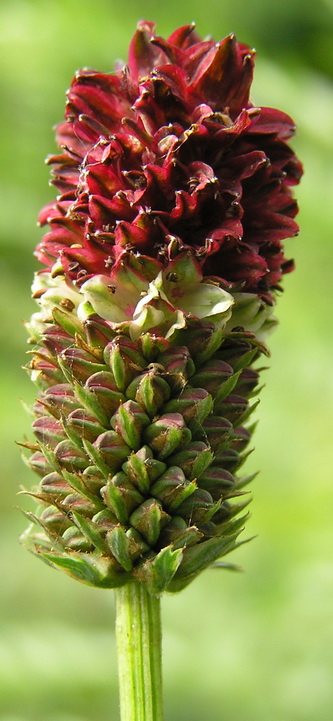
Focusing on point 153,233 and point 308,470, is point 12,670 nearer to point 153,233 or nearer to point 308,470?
point 308,470

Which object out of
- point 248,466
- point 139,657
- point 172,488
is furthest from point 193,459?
point 248,466

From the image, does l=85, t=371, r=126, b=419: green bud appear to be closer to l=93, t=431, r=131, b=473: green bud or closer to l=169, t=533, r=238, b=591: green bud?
l=93, t=431, r=131, b=473: green bud

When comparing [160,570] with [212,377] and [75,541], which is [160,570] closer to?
[75,541]

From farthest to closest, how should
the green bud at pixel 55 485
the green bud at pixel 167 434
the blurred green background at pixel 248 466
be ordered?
the blurred green background at pixel 248 466 < the green bud at pixel 55 485 < the green bud at pixel 167 434

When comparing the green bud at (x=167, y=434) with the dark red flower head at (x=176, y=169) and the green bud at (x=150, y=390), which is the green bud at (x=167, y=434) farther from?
the dark red flower head at (x=176, y=169)

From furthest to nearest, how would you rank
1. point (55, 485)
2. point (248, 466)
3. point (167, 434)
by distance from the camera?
point (248, 466)
point (55, 485)
point (167, 434)

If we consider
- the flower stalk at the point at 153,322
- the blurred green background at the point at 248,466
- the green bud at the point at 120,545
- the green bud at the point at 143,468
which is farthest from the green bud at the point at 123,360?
the blurred green background at the point at 248,466
